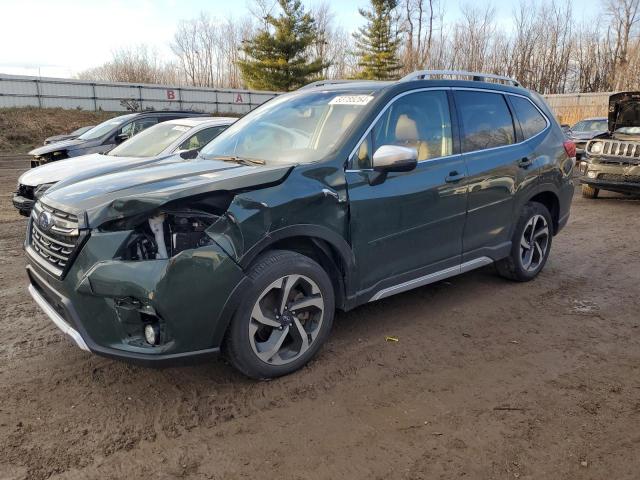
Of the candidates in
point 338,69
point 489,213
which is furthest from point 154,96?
point 489,213

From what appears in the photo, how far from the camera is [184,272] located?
2.70 meters

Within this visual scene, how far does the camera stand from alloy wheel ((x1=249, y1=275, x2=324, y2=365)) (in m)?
3.10

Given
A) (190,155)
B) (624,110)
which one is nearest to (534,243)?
(190,155)

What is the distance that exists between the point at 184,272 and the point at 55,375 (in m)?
1.37

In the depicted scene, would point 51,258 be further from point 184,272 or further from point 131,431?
point 131,431

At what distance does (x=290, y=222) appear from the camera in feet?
10.2

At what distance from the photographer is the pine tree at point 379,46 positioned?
45438 millimetres

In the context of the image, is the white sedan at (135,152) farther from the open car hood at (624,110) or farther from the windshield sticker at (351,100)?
the open car hood at (624,110)

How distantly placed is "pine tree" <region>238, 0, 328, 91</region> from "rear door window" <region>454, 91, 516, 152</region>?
3642cm

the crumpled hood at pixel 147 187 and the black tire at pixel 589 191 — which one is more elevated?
the crumpled hood at pixel 147 187

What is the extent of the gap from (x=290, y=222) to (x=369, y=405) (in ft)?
3.91

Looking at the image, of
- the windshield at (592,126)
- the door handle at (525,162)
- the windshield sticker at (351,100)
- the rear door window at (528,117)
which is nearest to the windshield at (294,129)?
the windshield sticker at (351,100)

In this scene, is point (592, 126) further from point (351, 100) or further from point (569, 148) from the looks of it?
point (351, 100)

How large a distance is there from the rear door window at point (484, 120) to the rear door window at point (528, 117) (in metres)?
0.17
